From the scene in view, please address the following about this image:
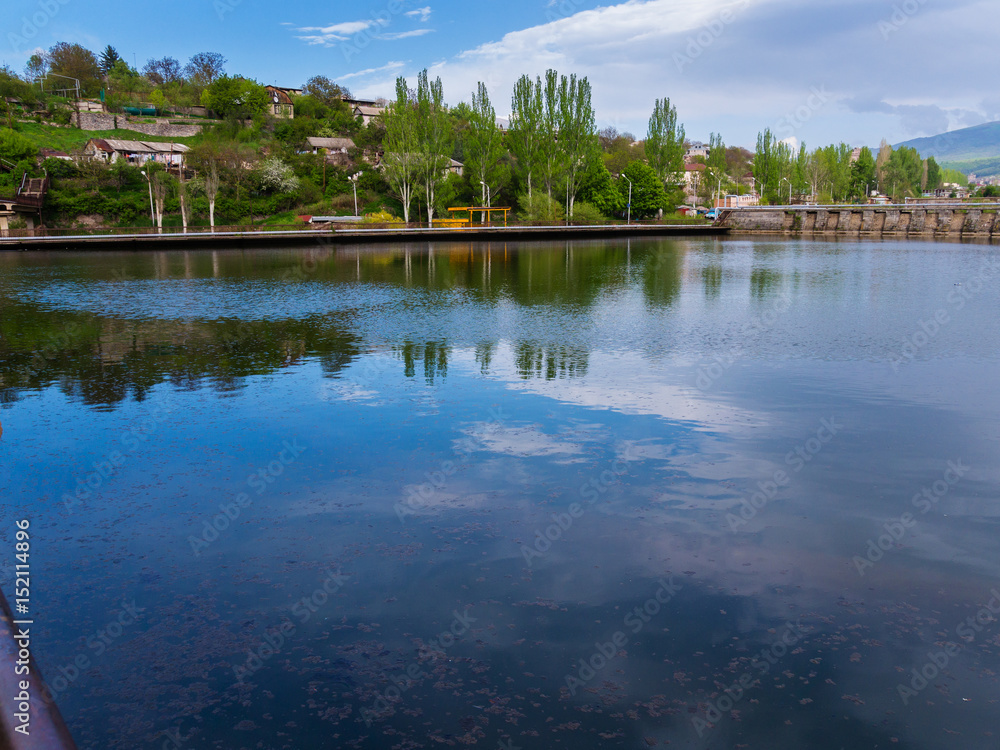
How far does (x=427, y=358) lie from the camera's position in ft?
48.2

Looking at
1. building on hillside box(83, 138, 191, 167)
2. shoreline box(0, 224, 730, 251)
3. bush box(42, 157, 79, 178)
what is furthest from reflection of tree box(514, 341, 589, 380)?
building on hillside box(83, 138, 191, 167)

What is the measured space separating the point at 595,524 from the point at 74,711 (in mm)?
4465

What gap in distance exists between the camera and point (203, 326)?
62.7 feet

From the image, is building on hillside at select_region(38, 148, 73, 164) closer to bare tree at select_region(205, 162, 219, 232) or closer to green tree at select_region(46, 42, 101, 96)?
bare tree at select_region(205, 162, 219, 232)

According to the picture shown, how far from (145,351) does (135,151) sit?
86.6m

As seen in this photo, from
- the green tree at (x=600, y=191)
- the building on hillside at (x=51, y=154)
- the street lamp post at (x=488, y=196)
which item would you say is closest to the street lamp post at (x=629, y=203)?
the green tree at (x=600, y=191)

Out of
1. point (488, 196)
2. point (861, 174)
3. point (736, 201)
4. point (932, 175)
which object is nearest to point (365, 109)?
point (488, 196)

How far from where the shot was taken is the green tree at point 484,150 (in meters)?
74.9

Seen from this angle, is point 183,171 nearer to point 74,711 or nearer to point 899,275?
point 899,275

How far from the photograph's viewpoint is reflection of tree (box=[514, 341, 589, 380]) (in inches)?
518

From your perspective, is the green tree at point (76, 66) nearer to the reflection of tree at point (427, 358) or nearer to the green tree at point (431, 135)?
the green tree at point (431, 135)

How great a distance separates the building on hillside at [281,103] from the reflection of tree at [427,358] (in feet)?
335

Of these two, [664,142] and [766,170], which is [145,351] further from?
[766,170]

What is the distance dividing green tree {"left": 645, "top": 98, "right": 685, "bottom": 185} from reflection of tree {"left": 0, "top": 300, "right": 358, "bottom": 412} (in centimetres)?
7614
